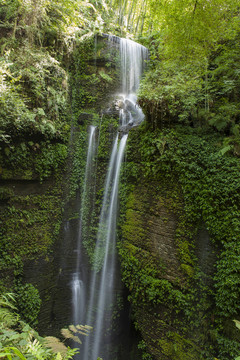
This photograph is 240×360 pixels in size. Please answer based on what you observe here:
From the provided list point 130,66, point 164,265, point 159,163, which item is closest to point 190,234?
point 164,265

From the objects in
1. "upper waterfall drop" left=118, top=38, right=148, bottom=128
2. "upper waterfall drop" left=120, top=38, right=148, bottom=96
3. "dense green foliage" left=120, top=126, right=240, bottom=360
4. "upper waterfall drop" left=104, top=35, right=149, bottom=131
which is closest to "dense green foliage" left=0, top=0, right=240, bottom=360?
"dense green foliage" left=120, top=126, right=240, bottom=360

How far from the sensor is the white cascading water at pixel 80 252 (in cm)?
677

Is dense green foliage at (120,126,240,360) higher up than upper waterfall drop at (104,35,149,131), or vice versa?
upper waterfall drop at (104,35,149,131)

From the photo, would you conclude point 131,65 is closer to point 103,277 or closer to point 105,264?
point 105,264

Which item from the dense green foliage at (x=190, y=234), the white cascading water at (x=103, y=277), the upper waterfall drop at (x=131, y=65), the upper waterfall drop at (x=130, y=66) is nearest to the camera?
the dense green foliage at (x=190, y=234)

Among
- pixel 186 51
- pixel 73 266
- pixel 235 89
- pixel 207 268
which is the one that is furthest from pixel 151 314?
pixel 186 51

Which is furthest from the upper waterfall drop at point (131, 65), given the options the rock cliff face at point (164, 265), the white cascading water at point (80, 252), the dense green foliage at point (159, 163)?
the rock cliff face at point (164, 265)

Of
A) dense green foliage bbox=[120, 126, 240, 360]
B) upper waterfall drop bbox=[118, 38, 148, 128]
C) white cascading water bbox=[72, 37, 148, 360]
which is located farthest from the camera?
upper waterfall drop bbox=[118, 38, 148, 128]

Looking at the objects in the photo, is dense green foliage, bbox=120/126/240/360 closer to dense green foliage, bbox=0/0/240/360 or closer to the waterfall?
dense green foliage, bbox=0/0/240/360

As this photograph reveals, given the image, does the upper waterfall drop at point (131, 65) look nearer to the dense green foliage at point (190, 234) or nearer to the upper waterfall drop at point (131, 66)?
the upper waterfall drop at point (131, 66)

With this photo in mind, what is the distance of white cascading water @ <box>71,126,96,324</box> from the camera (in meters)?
6.77

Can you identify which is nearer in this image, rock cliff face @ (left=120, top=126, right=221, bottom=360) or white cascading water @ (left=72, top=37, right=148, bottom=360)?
rock cliff face @ (left=120, top=126, right=221, bottom=360)

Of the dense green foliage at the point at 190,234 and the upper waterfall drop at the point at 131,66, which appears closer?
the dense green foliage at the point at 190,234

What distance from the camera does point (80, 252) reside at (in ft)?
24.1
